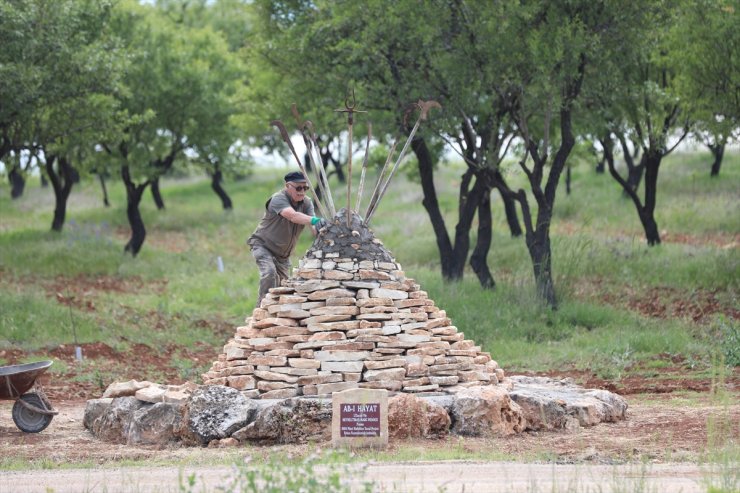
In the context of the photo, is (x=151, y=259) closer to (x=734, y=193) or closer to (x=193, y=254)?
(x=193, y=254)

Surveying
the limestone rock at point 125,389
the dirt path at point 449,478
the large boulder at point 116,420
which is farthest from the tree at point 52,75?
the dirt path at point 449,478

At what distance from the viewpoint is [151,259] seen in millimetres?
30016

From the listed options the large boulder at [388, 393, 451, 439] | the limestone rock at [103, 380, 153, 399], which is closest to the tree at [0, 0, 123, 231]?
the limestone rock at [103, 380, 153, 399]

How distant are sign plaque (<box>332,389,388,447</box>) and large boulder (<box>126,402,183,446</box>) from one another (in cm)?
171

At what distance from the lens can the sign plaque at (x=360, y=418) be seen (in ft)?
31.9

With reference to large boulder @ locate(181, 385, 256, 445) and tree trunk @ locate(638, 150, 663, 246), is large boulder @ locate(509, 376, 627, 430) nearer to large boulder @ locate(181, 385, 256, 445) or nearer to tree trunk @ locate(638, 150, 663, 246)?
large boulder @ locate(181, 385, 256, 445)

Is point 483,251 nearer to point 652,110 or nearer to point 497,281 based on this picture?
point 497,281

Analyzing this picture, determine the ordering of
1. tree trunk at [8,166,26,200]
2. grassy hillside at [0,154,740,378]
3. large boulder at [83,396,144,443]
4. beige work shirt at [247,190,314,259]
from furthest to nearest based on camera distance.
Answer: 1. tree trunk at [8,166,26,200]
2. grassy hillside at [0,154,740,378]
3. beige work shirt at [247,190,314,259]
4. large boulder at [83,396,144,443]

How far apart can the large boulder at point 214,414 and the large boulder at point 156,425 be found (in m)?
0.13

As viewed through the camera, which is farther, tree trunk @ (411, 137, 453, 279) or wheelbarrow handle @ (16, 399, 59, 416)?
tree trunk @ (411, 137, 453, 279)

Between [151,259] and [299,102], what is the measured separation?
25.8ft

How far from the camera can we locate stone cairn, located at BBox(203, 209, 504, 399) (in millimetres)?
10781

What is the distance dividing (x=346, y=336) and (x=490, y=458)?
226 centimetres

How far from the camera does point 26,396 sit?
11.5m
